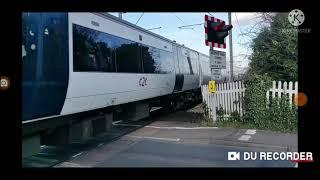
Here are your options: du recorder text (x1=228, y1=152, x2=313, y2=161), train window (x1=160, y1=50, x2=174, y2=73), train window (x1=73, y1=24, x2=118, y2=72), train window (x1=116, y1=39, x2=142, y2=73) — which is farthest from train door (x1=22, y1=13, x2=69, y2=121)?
train window (x1=160, y1=50, x2=174, y2=73)

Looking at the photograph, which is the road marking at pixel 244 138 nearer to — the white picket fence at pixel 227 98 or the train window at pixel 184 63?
the white picket fence at pixel 227 98

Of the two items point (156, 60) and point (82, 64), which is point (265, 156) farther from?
point (156, 60)

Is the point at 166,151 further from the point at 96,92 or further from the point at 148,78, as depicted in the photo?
the point at 148,78

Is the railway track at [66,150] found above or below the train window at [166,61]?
below

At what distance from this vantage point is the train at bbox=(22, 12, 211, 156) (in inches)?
270

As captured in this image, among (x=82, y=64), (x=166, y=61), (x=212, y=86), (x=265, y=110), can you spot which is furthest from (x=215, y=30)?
(x=166, y=61)

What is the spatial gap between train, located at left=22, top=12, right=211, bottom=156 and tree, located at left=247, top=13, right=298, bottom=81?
3.67 m

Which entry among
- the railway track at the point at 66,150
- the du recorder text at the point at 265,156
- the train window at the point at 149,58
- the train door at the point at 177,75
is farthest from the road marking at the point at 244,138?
the train door at the point at 177,75

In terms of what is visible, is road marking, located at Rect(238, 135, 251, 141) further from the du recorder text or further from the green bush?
the green bush

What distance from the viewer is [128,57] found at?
11656mm

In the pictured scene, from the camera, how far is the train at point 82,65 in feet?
22.5

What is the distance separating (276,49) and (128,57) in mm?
5124

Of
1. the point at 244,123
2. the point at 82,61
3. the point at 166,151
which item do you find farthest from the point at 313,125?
the point at 82,61

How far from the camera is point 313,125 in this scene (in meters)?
8.41
